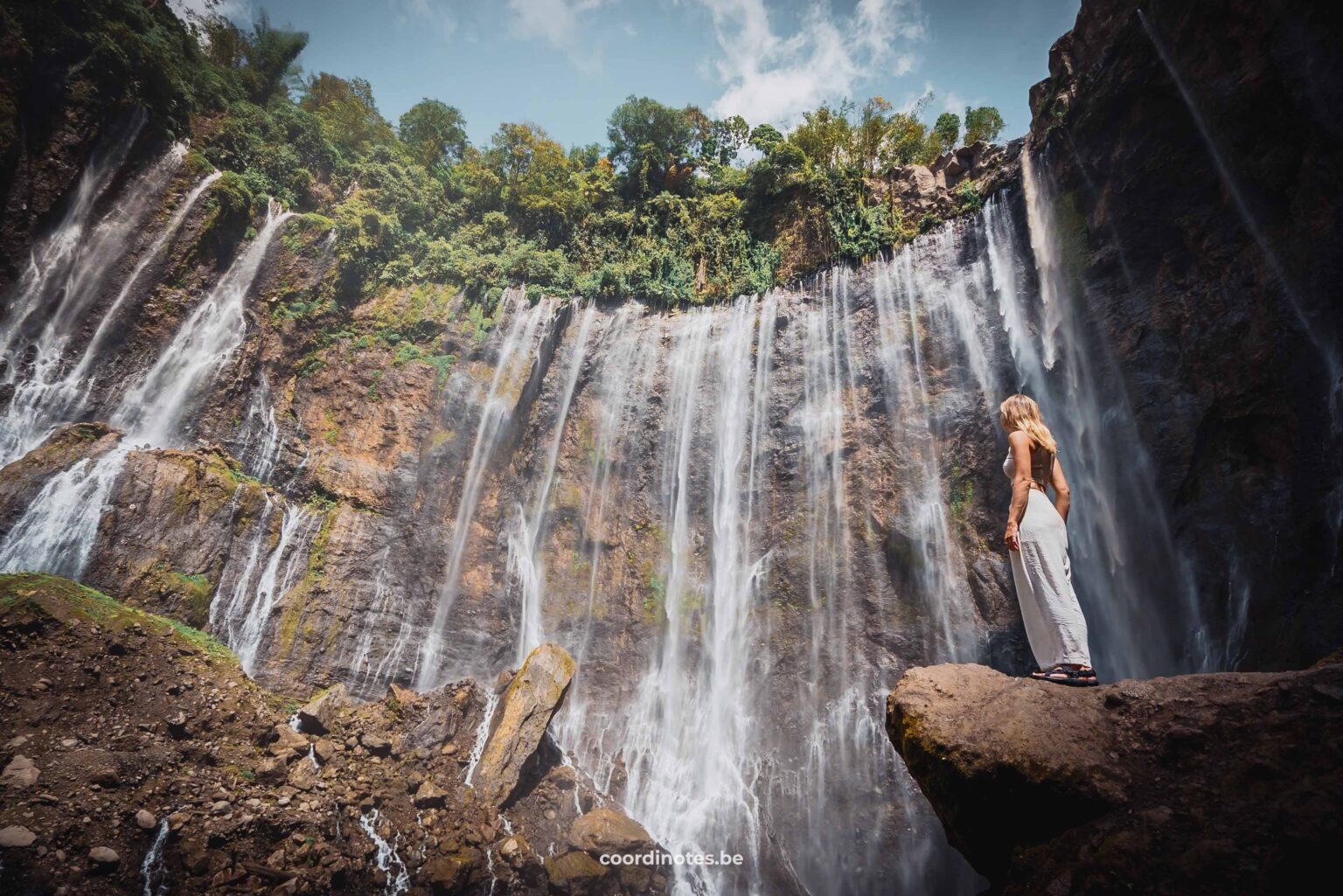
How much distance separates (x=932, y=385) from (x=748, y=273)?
657 cm

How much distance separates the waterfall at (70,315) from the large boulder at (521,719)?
11.4 meters

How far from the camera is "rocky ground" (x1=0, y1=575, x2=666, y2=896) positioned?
5.45 metres

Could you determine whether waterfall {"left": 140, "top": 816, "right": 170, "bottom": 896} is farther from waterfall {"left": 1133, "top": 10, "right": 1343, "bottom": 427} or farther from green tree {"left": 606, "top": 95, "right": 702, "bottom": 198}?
green tree {"left": 606, "top": 95, "right": 702, "bottom": 198}

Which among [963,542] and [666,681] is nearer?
[963,542]

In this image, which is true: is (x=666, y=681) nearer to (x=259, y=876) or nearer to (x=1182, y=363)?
(x=259, y=876)

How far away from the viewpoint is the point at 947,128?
1775 cm

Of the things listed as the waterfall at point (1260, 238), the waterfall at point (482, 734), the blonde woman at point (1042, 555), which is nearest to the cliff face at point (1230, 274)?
the waterfall at point (1260, 238)

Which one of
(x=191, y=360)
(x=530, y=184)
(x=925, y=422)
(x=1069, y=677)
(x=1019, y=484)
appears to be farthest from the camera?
(x=530, y=184)

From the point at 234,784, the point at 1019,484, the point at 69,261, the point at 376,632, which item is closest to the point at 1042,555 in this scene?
the point at 1019,484

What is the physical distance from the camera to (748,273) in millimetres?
16016

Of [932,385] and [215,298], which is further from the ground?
[215,298]

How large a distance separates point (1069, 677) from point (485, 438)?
14.3 meters

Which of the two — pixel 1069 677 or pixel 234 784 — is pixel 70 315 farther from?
pixel 1069 677

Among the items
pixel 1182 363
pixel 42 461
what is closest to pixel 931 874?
pixel 1182 363
